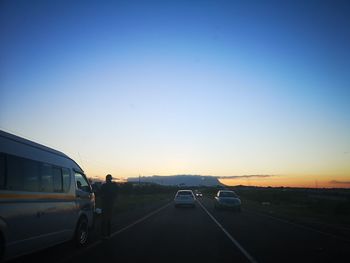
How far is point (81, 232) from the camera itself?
42.6ft

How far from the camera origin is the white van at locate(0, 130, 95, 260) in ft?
27.2

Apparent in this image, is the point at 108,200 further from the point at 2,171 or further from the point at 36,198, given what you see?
the point at 2,171

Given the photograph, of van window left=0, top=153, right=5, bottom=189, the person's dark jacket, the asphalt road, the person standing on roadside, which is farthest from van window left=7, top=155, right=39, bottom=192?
the person's dark jacket

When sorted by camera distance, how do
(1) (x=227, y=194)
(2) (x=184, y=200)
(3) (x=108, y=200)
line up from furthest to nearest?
1. (2) (x=184, y=200)
2. (1) (x=227, y=194)
3. (3) (x=108, y=200)

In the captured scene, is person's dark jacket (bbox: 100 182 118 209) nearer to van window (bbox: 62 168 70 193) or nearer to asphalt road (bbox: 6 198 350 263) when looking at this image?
asphalt road (bbox: 6 198 350 263)

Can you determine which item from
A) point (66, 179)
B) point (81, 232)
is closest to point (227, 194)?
point (81, 232)

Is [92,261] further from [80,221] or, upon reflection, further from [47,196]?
[80,221]

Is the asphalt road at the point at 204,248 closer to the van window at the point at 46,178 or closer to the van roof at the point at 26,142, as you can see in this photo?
the van window at the point at 46,178

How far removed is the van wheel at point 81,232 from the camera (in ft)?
41.1

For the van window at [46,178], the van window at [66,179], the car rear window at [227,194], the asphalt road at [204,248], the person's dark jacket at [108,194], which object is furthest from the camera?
the car rear window at [227,194]

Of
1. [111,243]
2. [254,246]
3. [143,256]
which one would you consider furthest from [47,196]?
[254,246]

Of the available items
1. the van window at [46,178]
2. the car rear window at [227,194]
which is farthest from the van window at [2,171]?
the car rear window at [227,194]

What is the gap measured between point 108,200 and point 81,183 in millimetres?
2191

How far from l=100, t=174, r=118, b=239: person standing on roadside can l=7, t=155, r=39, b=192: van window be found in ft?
18.0
